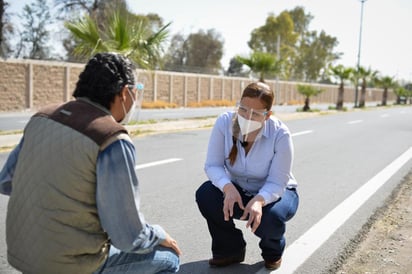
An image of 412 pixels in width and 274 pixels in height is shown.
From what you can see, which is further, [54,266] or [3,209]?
[3,209]

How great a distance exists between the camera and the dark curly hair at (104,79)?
2.24m

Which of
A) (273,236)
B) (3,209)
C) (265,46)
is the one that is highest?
(265,46)

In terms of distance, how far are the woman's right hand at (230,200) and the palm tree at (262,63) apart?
70.9 ft

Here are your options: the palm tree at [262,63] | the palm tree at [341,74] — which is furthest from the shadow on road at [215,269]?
the palm tree at [341,74]

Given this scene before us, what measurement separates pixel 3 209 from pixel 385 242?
4.11 metres

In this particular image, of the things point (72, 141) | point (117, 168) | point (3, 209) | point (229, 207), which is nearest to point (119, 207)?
point (117, 168)

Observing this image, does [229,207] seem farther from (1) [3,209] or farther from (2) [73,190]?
(1) [3,209]

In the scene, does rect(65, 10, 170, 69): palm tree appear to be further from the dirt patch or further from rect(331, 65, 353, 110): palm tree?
rect(331, 65, 353, 110): palm tree

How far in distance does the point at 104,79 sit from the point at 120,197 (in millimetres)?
554

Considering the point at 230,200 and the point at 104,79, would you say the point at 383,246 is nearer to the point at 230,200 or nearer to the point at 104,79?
the point at 230,200

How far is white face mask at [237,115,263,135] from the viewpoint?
3.71 m

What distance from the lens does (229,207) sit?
3600 mm

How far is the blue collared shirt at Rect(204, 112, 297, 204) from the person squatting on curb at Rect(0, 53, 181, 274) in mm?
1542

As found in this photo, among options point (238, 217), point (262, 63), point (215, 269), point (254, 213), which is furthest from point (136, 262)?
point (262, 63)
